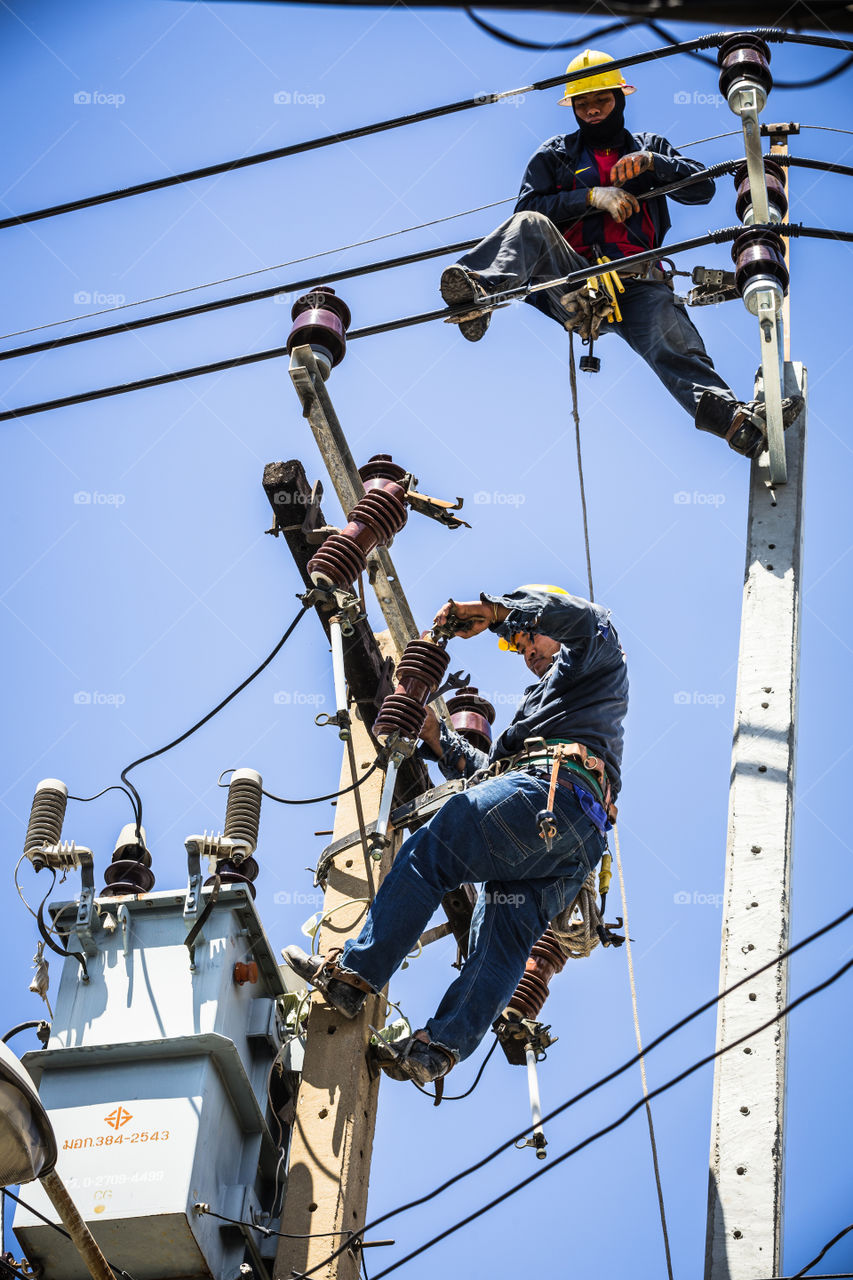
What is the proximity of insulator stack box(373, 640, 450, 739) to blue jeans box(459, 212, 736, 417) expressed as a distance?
196 centimetres

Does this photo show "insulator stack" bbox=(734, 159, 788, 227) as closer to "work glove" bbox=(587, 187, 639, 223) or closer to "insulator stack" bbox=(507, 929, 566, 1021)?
"work glove" bbox=(587, 187, 639, 223)

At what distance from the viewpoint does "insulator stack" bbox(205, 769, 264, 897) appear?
5.76m

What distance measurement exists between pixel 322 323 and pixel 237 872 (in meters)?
2.27

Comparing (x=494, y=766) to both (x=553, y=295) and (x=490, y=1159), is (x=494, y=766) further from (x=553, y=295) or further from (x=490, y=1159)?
(x=553, y=295)

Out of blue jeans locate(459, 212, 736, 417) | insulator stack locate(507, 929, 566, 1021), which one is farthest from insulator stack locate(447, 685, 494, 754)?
blue jeans locate(459, 212, 736, 417)

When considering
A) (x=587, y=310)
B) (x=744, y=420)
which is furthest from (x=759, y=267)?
(x=587, y=310)

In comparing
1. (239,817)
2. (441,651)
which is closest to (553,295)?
(441,651)

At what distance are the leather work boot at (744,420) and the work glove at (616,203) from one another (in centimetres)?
137

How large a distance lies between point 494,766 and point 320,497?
4.53 feet

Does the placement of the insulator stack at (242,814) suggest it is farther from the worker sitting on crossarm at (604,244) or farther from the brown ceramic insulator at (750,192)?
the brown ceramic insulator at (750,192)

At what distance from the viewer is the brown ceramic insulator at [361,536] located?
18.3 feet

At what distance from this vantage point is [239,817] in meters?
5.80

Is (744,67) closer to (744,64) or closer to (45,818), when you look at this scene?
(744,64)

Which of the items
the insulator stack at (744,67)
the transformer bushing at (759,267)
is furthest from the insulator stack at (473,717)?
the insulator stack at (744,67)
